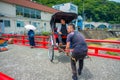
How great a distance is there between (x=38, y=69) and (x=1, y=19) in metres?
18.1

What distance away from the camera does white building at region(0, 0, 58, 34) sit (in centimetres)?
2220

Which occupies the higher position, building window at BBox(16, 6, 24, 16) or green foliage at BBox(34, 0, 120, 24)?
green foliage at BBox(34, 0, 120, 24)

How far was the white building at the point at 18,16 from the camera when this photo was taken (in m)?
22.2

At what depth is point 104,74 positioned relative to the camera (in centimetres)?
524

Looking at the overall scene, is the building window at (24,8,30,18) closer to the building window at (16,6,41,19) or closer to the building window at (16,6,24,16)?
the building window at (16,6,41,19)

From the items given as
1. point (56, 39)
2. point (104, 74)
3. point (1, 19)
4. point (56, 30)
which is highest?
point (1, 19)

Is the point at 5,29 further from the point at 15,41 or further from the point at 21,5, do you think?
the point at 15,41

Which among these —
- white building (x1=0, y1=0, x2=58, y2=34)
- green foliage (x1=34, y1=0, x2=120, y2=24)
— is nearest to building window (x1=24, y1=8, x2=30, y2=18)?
white building (x1=0, y1=0, x2=58, y2=34)

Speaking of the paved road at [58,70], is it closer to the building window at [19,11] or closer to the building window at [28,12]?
the building window at [19,11]

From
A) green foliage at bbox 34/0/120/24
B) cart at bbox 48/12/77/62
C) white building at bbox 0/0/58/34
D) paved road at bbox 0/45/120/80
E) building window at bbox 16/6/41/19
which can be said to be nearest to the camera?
paved road at bbox 0/45/120/80

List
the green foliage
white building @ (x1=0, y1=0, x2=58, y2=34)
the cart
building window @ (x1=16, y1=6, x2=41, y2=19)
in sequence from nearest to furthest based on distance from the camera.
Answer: the cart, white building @ (x1=0, y1=0, x2=58, y2=34), building window @ (x1=16, y1=6, x2=41, y2=19), the green foliage

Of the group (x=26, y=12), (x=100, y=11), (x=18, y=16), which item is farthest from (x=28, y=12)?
(x=100, y=11)

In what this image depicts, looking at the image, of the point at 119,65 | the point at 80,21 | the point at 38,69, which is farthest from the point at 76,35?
the point at 80,21

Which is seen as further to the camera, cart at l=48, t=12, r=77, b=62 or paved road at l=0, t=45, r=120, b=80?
cart at l=48, t=12, r=77, b=62
